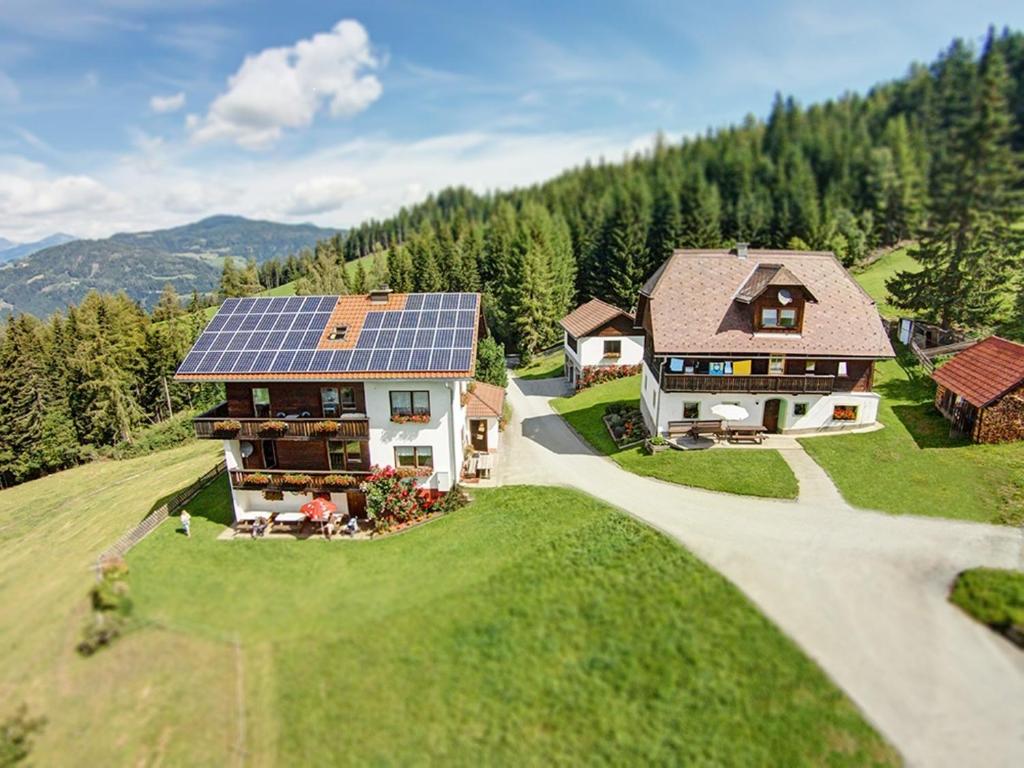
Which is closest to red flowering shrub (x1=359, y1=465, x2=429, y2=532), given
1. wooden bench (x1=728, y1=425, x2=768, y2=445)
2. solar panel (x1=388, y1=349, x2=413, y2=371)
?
solar panel (x1=388, y1=349, x2=413, y2=371)

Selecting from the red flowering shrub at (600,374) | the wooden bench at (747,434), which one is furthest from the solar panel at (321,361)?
the red flowering shrub at (600,374)

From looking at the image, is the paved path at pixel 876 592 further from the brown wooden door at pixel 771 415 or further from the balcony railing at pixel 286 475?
the balcony railing at pixel 286 475

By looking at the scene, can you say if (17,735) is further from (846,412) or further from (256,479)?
(846,412)

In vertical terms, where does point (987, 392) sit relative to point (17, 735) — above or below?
above

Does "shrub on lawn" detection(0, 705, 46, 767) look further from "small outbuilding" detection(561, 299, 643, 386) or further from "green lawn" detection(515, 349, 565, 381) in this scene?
"green lawn" detection(515, 349, 565, 381)

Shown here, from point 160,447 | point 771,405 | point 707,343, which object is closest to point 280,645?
point 707,343

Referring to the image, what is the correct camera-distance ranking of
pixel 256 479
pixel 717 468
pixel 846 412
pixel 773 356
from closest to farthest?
pixel 256 479, pixel 717 468, pixel 773 356, pixel 846 412

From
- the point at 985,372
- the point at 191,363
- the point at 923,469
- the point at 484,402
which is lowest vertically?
the point at 923,469

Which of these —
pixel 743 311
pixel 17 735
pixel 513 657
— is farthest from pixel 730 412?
pixel 17 735

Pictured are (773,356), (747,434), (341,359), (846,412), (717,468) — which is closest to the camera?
(341,359)
